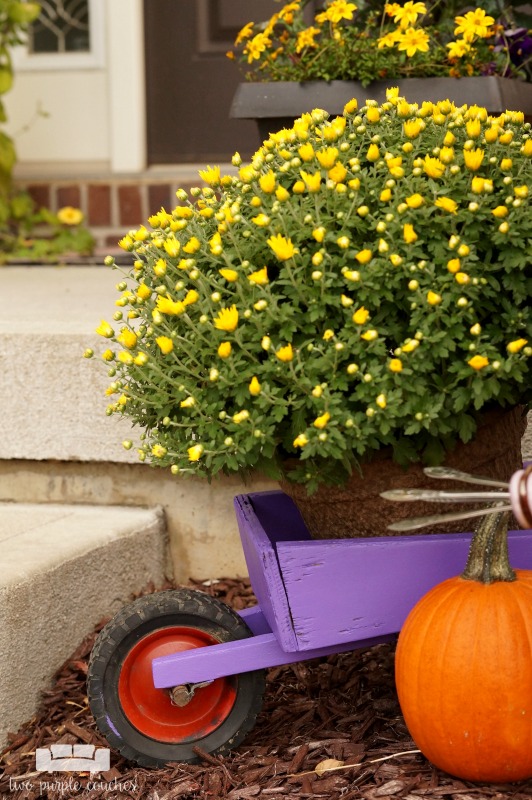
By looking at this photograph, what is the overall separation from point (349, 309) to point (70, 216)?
2480 mm

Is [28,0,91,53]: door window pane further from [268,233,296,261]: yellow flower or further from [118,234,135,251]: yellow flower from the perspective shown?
[268,233,296,261]: yellow flower

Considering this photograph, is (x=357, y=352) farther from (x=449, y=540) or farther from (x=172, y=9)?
(x=172, y=9)

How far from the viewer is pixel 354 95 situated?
7.42ft

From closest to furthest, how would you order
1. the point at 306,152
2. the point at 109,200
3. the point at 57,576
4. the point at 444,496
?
1. the point at 444,496
2. the point at 306,152
3. the point at 57,576
4. the point at 109,200

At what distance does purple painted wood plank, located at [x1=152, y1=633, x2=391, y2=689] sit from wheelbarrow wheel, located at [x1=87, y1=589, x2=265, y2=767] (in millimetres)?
44

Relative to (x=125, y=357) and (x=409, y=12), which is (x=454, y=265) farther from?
(x=409, y=12)

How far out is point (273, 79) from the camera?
2.41 metres

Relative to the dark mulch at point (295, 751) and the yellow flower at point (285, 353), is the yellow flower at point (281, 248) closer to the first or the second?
the yellow flower at point (285, 353)

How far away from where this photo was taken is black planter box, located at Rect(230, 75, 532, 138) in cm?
221

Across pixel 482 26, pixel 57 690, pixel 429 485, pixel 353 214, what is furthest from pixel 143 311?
pixel 482 26

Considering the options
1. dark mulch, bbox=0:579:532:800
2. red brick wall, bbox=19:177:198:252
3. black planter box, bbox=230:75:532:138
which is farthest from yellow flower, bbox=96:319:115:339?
red brick wall, bbox=19:177:198:252

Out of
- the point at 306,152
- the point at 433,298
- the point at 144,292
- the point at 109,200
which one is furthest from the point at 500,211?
the point at 109,200

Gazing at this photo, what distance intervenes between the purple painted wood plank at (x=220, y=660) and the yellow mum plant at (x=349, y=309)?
0.91ft

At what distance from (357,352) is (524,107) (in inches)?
43.8
